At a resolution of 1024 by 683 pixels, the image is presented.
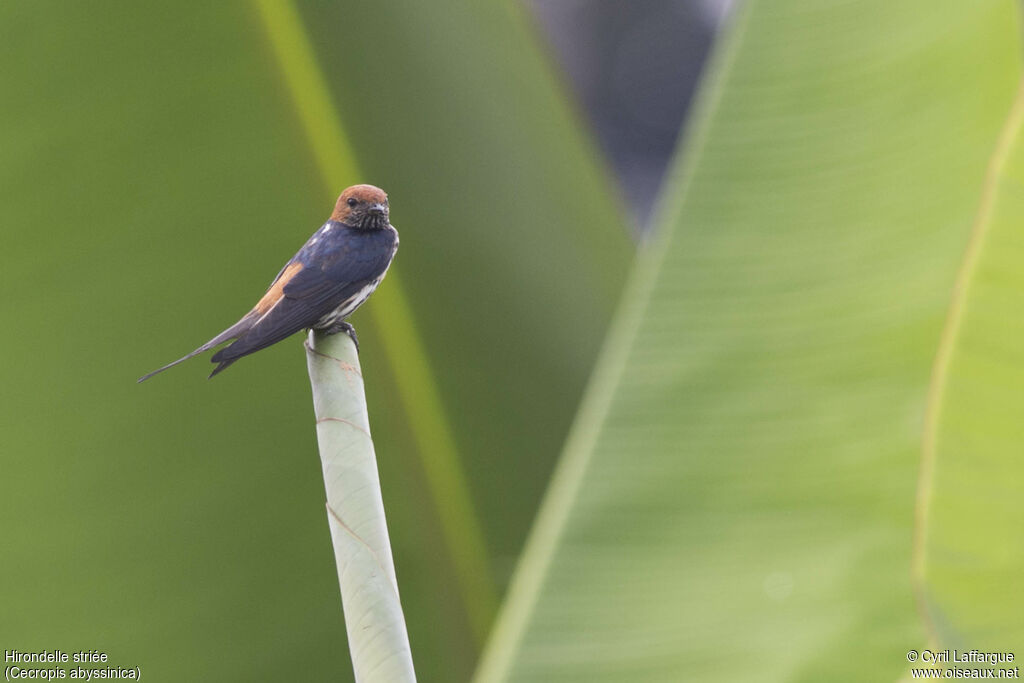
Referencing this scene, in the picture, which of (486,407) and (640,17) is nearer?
(486,407)

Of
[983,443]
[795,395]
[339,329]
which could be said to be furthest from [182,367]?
[983,443]

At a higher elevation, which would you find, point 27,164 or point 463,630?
point 27,164

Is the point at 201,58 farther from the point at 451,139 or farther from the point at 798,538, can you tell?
the point at 798,538

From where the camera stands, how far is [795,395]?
3.58ft

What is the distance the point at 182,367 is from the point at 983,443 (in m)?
1.11

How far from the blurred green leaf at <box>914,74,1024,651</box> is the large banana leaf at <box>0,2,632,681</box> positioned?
863 mm

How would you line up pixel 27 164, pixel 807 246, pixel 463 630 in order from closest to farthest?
pixel 807 246 → pixel 27 164 → pixel 463 630

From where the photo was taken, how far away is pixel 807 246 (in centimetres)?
117

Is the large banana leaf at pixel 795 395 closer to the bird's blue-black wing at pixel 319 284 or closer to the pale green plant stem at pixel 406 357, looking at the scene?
the bird's blue-black wing at pixel 319 284

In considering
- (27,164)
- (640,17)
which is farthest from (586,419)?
(640,17)

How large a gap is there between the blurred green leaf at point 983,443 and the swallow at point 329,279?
0.59 metres

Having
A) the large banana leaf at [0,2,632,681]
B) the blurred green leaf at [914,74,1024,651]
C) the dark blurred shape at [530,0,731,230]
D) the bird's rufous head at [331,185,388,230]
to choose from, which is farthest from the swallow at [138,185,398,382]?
the dark blurred shape at [530,0,731,230]

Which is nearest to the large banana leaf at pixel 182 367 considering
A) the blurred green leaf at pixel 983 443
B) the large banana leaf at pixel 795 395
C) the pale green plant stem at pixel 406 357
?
the pale green plant stem at pixel 406 357

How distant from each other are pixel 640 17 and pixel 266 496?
8173mm
